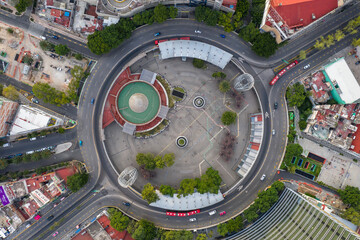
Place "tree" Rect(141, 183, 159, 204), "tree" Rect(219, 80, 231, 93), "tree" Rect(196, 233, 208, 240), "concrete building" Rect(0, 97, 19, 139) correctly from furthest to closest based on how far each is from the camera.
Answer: "tree" Rect(219, 80, 231, 93) < "tree" Rect(196, 233, 208, 240) < "tree" Rect(141, 183, 159, 204) < "concrete building" Rect(0, 97, 19, 139)

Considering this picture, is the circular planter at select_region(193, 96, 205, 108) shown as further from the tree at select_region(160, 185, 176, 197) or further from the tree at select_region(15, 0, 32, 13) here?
the tree at select_region(15, 0, 32, 13)

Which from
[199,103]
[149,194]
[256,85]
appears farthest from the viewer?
[199,103]

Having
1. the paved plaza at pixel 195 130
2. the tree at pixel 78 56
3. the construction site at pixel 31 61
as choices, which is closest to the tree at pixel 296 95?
the paved plaza at pixel 195 130

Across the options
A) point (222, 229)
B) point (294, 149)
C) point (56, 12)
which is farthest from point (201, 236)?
point (56, 12)

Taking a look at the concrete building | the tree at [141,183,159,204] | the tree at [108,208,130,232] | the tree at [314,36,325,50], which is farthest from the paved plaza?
the concrete building

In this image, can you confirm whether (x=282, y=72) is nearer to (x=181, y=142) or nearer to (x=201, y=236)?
(x=181, y=142)

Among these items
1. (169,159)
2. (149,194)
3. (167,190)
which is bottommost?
(149,194)
